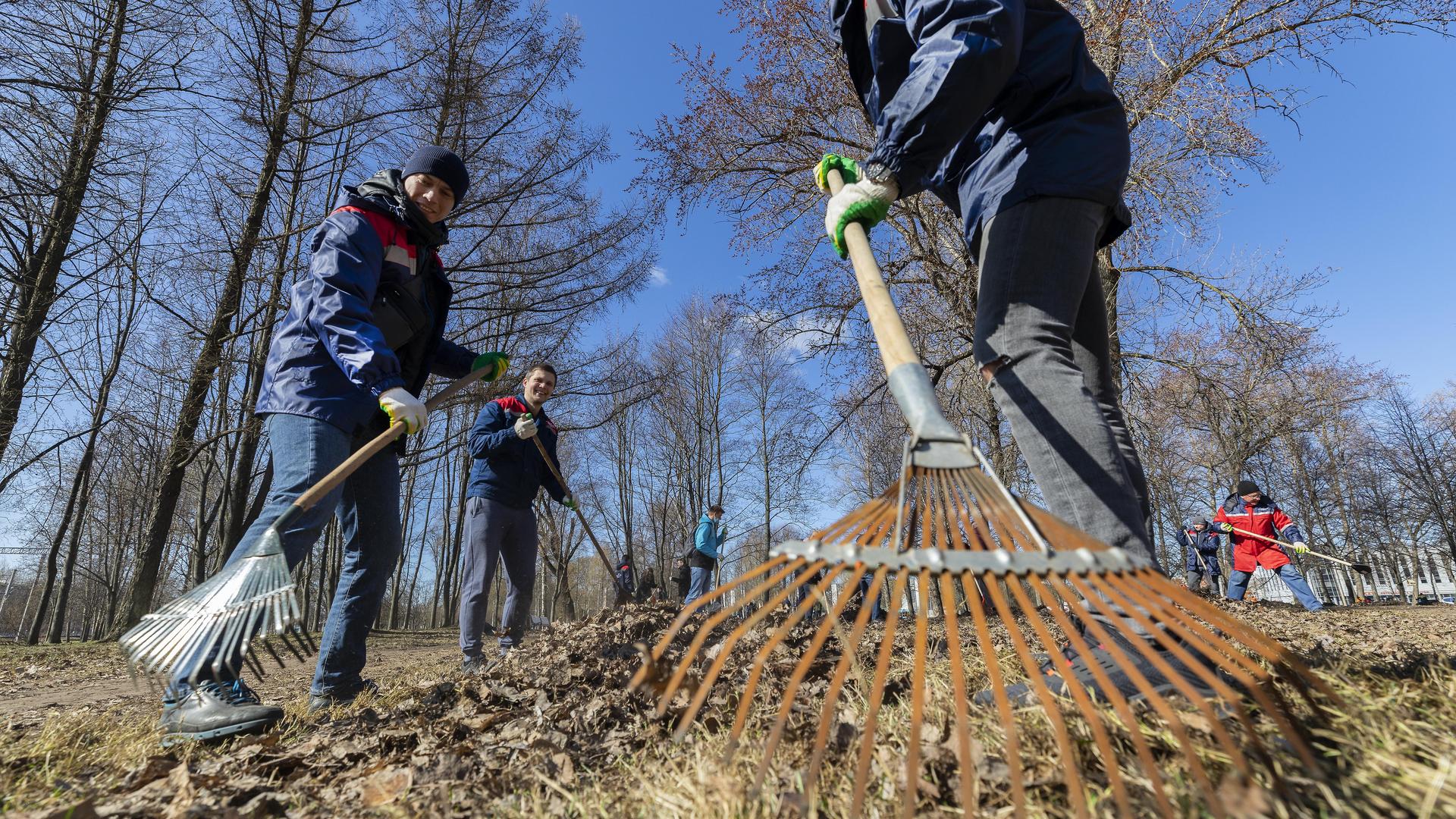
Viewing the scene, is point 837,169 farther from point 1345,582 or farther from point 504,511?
point 1345,582

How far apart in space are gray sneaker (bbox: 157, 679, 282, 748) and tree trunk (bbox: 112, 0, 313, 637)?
7483 mm

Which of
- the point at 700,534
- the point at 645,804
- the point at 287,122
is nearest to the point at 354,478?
the point at 645,804

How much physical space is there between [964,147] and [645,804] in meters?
2.11

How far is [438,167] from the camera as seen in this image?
3.19m

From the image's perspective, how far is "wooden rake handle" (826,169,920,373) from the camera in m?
1.43

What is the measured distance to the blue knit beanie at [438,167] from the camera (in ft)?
10.4

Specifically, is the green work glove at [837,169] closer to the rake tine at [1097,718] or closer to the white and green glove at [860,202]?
the white and green glove at [860,202]

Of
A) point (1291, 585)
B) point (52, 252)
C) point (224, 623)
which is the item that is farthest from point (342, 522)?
point (1291, 585)

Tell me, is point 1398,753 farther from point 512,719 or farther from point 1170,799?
point 512,719

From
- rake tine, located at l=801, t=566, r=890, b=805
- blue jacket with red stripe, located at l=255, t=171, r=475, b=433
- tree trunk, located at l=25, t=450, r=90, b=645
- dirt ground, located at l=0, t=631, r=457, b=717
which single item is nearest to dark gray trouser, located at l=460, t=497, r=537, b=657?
dirt ground, located at l=0, t=631, r=457, b=717

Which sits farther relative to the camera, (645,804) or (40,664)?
(40,664)

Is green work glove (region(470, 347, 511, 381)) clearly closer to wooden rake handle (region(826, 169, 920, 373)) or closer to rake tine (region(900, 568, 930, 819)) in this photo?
wooden rake handle (region(826, 169, 920, 373))

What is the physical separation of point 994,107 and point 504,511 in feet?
12.7

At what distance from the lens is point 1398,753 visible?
1.06 metres
